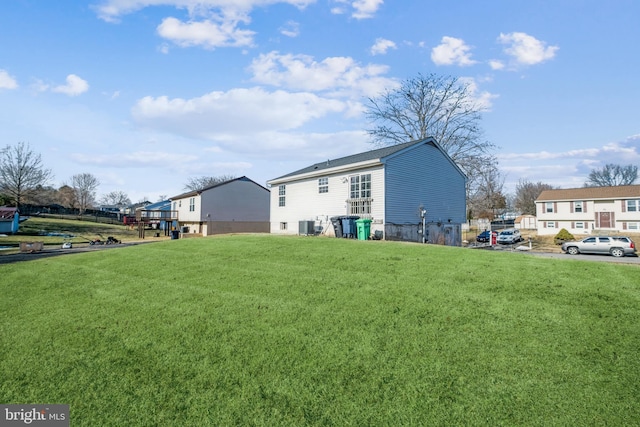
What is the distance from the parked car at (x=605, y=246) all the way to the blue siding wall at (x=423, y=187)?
360 inches

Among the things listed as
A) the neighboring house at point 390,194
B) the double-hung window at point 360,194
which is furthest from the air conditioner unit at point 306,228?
the double-hung window at point 360,194

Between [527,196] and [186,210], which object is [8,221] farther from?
[527,196]

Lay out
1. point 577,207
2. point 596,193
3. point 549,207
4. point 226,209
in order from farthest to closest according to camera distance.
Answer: point 549,207 < point 577,207 < point 596,193 < point 226,209

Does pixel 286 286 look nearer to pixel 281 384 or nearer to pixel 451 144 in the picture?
pixel 281 384

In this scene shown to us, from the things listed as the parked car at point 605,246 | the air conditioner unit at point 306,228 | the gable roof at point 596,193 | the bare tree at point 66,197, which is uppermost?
the bare tree at point 66,197

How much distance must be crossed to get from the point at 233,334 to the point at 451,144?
107ft

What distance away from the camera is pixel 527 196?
80188mm

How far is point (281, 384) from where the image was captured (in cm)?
360

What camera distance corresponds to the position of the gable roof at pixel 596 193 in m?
36.8

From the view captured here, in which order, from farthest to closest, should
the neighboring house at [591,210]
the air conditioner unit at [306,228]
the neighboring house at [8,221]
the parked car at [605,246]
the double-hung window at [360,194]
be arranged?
1. the neighboring house at [591,210]
2. the neighboring house at [8,221]
3. the parked car at [605,246]
4. the air conditioner unit at [306,228]
5. the double-hung window at [360,194]

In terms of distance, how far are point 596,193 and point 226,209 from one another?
41.9 meters

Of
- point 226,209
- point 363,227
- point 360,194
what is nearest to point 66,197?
point 226,209

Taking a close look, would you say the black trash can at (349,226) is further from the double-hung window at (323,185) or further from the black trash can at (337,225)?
the double-hung window at (323,185)

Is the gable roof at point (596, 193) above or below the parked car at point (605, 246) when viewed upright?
above
